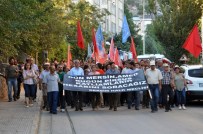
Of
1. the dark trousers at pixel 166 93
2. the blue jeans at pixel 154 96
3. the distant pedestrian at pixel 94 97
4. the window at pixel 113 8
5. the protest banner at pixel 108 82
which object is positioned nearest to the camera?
the blue jeans at pixel 154 96

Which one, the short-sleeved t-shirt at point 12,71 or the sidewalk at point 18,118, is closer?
the sidewalk at point 18,118

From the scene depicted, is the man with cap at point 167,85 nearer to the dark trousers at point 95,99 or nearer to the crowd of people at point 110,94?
the crowd of people at point 110,94

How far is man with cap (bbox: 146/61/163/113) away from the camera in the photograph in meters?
16.6

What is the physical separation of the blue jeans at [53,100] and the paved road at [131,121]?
0.78 feet

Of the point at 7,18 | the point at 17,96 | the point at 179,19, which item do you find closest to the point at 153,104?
the point at 7,18

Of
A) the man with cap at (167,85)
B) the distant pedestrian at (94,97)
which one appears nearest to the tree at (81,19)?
the distant pedestrian at (94,97)

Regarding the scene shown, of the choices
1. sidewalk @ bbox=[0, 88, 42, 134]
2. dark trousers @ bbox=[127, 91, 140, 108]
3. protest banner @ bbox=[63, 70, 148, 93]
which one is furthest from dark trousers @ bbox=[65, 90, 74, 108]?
dark trousers @ bbox=[127, 91, 140, 108]

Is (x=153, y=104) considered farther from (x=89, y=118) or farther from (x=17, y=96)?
(x=17, y=96)

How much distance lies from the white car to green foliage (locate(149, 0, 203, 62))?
18.2 metres

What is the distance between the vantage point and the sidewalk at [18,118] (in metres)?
12.1

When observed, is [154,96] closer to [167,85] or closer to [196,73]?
[167,85]

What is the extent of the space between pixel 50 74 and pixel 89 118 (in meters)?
2.50

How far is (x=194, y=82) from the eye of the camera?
18031 mm

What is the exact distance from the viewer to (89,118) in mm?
14969
